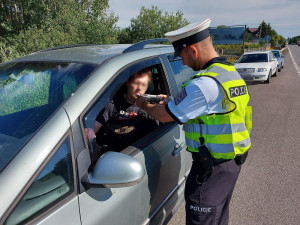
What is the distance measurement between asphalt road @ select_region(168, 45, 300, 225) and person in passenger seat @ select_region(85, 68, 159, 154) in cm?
130

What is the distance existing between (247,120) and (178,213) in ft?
5.01

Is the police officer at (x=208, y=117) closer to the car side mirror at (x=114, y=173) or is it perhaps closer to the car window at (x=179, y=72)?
the car side mirror at (x=114, y=173)

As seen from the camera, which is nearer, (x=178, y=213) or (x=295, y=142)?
(x=178, y=213)

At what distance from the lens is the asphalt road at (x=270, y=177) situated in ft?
9.41

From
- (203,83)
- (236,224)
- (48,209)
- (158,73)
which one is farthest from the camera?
(236,224)

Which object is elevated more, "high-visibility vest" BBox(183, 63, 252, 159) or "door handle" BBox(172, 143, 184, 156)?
"high-visibility vest" BBox(183, 63, 252, 159)

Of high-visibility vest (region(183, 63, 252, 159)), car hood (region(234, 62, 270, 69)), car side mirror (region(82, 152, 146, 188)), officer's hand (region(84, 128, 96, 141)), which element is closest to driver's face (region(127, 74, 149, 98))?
high-visibility vest (region(183, 63, 252, 159))

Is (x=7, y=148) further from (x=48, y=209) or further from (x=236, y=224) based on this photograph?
(x=236, y=224)

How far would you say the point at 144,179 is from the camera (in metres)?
1.76

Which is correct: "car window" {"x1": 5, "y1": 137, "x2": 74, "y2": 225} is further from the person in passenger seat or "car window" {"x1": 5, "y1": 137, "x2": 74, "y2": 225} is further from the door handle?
the door handle

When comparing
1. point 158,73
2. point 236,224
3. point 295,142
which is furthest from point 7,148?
point 295,142

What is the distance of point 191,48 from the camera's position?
67.7 inches

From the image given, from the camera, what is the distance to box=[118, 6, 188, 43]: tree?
45.8ft

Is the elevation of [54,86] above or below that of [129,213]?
above
